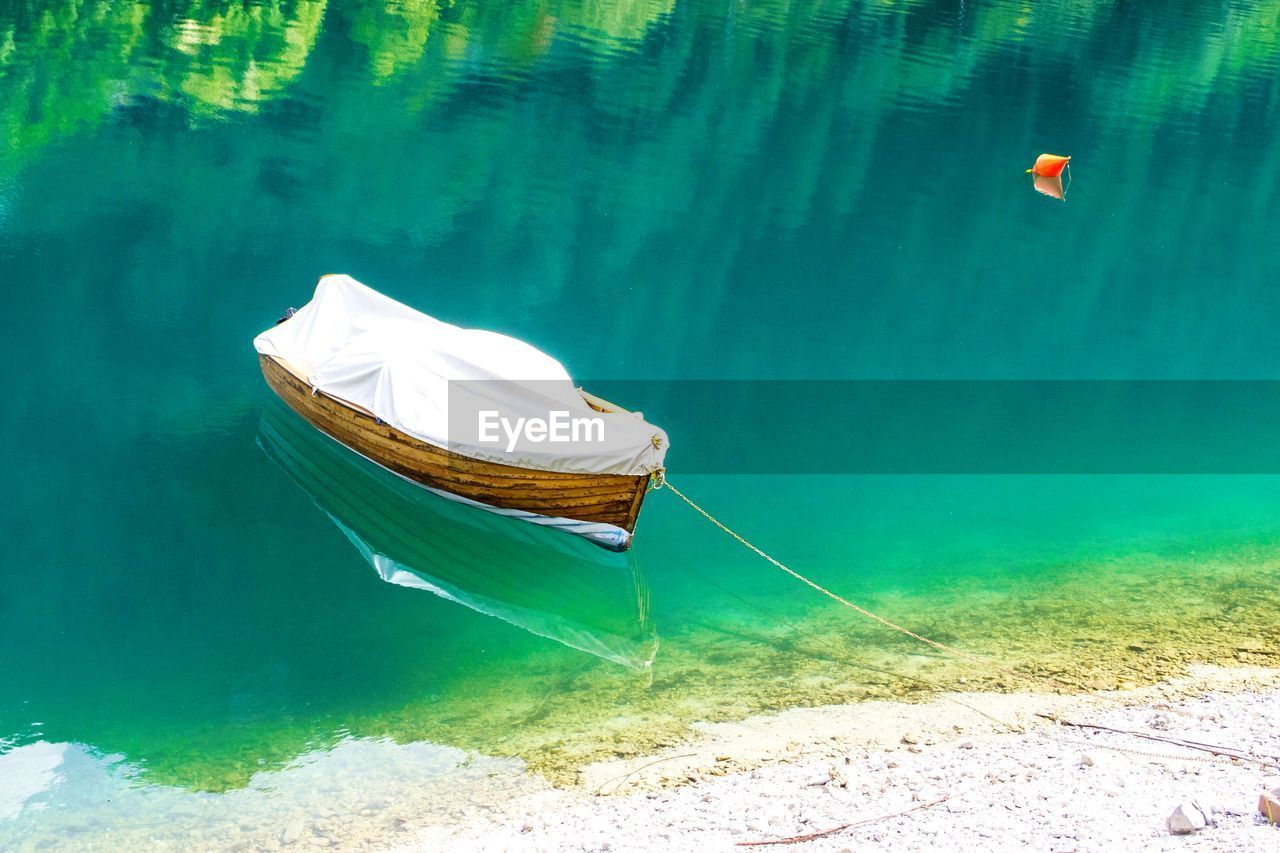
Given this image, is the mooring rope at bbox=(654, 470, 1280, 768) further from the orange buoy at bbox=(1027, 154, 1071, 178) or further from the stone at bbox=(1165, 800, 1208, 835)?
the orange buoy at bbox=(1027, 154, 1071, 178)

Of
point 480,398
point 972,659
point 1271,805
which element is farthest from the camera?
point 480,398

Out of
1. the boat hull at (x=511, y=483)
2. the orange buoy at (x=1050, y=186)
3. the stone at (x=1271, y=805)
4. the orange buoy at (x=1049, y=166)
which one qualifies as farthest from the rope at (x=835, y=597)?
the orange buoy at (x=1049, y=166)

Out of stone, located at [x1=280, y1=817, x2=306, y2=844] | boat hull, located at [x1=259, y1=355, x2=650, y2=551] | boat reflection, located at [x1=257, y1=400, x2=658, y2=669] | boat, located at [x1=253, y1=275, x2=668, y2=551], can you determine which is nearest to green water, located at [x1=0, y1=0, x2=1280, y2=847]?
boat reflection, located at [x1=257, y1=400, x2=658, y2=669]

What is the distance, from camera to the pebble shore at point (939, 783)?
11297mm

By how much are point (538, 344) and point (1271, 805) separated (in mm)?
18361

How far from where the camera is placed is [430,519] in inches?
739

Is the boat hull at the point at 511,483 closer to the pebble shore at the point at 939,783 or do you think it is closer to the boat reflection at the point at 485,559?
the boat reflection at the point at 485,559

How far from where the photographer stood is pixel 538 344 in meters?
26.3

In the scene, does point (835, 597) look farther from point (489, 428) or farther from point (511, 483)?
point (489, 428)

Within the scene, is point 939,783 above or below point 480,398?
below

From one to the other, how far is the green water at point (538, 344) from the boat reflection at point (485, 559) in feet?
0.27

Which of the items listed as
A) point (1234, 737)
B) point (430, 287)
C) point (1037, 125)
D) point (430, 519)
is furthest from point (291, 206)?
point (1037, 125)

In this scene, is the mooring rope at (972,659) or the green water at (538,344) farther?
the green water at (538,344)

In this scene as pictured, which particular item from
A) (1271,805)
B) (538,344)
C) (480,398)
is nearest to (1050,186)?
(538,344)
